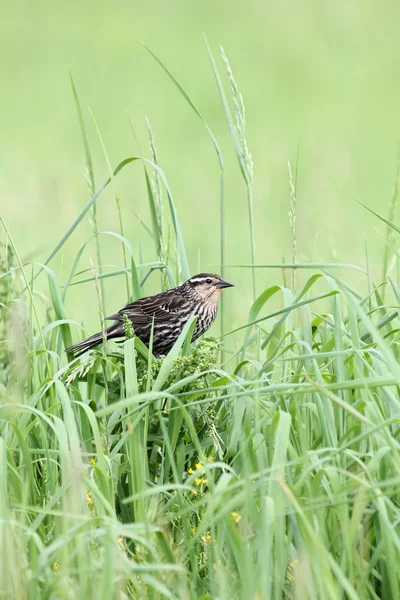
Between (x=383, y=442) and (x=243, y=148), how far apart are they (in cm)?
165

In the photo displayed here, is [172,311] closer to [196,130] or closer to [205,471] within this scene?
[205,471]

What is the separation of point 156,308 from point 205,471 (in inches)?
72.7

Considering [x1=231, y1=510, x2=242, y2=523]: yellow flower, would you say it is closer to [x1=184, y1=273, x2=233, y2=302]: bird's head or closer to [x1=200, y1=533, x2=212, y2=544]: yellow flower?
[x1=200, y1=533, x2=212, y2=544]: yellow flower

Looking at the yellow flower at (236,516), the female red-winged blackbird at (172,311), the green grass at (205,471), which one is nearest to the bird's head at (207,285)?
the female red-winged blackbird at (172,311)

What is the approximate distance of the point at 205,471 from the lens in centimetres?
294

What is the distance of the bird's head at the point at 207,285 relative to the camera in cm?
473

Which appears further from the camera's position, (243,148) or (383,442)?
(243,148)

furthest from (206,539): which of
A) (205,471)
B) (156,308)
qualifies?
(156,308)

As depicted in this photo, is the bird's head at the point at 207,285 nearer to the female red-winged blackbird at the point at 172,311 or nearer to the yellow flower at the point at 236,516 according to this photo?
the female red-winged blackbird at the point at 172,311

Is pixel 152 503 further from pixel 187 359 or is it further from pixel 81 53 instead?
pixel 81 53

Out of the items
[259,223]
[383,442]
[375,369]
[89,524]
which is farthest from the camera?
[259,223]

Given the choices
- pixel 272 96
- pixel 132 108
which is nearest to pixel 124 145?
pixel 132 108

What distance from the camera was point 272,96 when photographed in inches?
616

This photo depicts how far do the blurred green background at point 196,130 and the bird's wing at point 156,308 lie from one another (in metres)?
0.66
